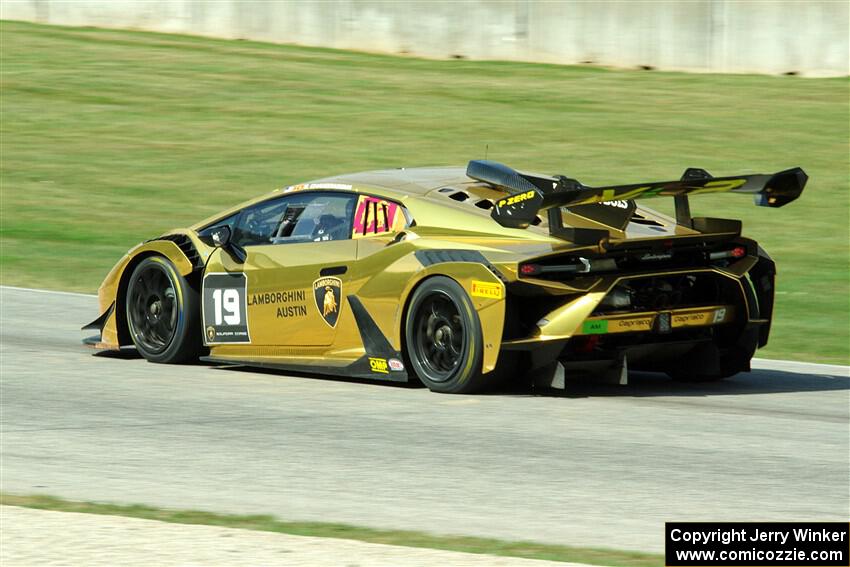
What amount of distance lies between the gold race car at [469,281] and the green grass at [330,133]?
14.1ft

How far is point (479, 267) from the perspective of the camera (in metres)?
8.87

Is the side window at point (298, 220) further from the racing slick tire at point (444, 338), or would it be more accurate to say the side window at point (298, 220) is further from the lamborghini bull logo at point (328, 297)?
the racing slick tire at point (444, 338)

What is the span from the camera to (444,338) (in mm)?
9195

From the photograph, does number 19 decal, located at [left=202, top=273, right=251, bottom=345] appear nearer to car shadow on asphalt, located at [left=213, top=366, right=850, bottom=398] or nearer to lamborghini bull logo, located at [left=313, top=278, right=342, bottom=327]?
car shadow on asphalt, located at [left=213, top=366, right=850, bottom=398]

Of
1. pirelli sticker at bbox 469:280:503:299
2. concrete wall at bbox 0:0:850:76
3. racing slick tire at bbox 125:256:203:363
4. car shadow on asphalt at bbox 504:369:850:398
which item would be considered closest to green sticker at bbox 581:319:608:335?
pirelli sticker at bbox 469:280:503:299

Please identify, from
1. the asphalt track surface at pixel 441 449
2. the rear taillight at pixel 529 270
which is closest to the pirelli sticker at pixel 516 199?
the rear taillight at pixel 529 270

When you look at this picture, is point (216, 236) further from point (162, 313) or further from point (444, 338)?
point (444, 338)

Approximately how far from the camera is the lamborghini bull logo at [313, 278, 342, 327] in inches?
384

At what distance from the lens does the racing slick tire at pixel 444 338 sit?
29.3ft

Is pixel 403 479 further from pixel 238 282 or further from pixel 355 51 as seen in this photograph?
pixel 355 51

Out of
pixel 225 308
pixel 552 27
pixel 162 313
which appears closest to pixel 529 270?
pixel 225 308

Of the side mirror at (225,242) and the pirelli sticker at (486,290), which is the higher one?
the side mirror at (225,242)

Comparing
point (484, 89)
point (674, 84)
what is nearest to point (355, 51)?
point (484, 89)

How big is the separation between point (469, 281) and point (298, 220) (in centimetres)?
176
